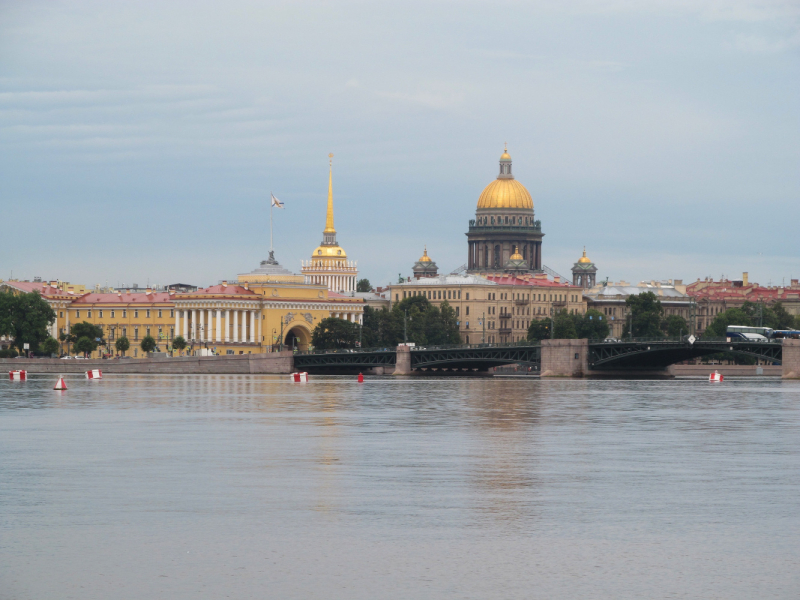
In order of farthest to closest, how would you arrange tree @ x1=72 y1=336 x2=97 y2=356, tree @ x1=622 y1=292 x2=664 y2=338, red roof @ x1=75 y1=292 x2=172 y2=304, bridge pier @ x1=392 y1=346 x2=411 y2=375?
red roof @ x1=75 y1=292 x2=172 y2=304 < tree @ x1=622 y1=292 x2=664 y2=338 < tree @ x1=72 y1=336 x2=97 y2=356 < bridge pier @ x1=392 y1=346 x2=411 y2=375

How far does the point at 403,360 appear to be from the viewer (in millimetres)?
87688

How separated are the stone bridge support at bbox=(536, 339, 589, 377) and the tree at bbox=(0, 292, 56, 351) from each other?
1534 inches

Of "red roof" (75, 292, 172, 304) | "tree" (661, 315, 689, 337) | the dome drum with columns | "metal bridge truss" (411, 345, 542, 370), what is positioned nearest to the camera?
"metal bridge truss" (411, 345, 542, 370)

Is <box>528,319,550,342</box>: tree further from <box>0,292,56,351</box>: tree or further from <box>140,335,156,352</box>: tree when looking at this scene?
<box>0,292,56,351</box>: tree

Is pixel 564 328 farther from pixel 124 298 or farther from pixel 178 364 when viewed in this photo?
pixel 178 364

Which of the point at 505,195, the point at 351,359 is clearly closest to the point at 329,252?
the point at 505,195

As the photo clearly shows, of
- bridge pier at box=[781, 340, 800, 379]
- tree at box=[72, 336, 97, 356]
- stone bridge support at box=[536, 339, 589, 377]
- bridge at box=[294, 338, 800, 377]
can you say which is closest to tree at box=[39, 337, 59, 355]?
tree at box=[72, 336, 97, 356]

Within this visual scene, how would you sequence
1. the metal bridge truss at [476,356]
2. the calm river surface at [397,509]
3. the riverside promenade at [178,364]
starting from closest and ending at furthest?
the calm river surface at [397,509], the metal bridge truss at [476,356], the riverside promenade at [178,364]

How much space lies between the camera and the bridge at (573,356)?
74.9m

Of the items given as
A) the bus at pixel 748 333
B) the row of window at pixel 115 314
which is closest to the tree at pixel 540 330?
the row of window at pixel 115 314

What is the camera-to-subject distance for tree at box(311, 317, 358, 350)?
108688mm

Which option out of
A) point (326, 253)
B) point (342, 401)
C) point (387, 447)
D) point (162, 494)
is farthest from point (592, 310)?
point (162, 494)

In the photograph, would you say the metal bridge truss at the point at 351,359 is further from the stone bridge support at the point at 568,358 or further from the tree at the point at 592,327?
the tree at the point at 592,327

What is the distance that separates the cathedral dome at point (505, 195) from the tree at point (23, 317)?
72.7m
